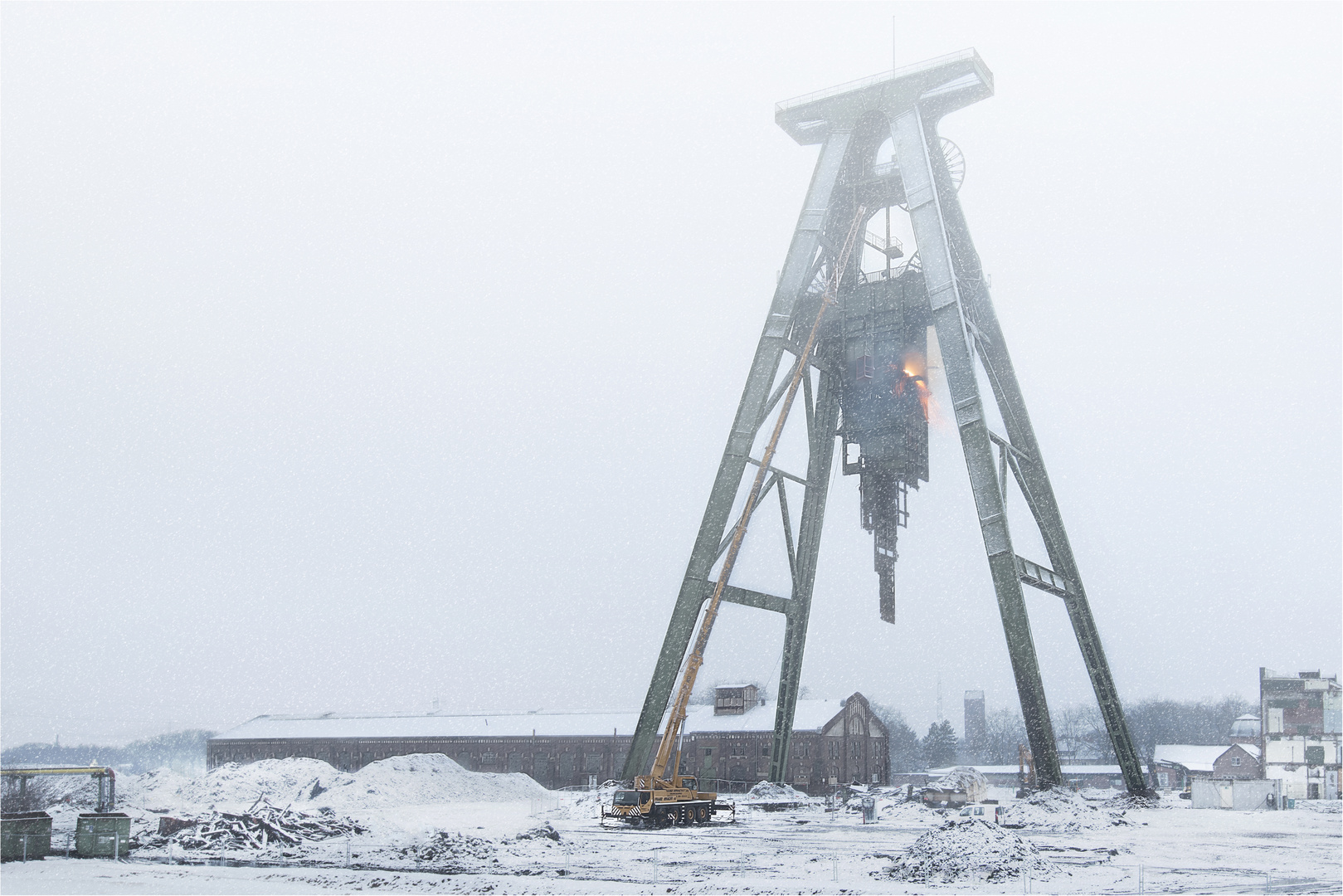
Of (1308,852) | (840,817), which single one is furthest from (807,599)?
(1308,852)

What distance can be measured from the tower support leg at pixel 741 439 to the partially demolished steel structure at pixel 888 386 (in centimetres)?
4

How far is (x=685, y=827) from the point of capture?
75.8 feet

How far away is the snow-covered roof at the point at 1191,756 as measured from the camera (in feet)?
200

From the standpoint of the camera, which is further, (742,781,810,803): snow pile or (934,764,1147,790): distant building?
(934,764,1147,790): distant building

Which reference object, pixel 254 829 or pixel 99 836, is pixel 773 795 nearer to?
pixel 254 829

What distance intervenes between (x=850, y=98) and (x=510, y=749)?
35.7m

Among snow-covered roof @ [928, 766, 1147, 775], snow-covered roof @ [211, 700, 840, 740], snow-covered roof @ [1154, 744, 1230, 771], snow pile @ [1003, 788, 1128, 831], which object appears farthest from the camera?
snow-covered roof @ [928, 766, 1147, 775]

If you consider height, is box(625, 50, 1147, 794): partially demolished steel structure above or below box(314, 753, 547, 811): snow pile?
above

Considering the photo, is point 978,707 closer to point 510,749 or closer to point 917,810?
point 510,749

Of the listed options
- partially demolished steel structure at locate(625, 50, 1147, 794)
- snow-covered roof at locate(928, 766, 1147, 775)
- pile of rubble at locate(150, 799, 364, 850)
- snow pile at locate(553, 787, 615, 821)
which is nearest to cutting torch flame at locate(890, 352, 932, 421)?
partially demolished steel structure at locate(625, 50, 1147, 794)

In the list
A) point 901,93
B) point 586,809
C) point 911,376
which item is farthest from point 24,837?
point 901,93

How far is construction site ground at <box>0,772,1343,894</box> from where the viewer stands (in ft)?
47.4

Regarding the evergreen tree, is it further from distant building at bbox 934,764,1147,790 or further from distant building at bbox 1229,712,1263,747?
distant building at bbox 1229,712,1263,747

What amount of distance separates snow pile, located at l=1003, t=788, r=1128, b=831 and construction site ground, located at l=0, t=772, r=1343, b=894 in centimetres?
3
